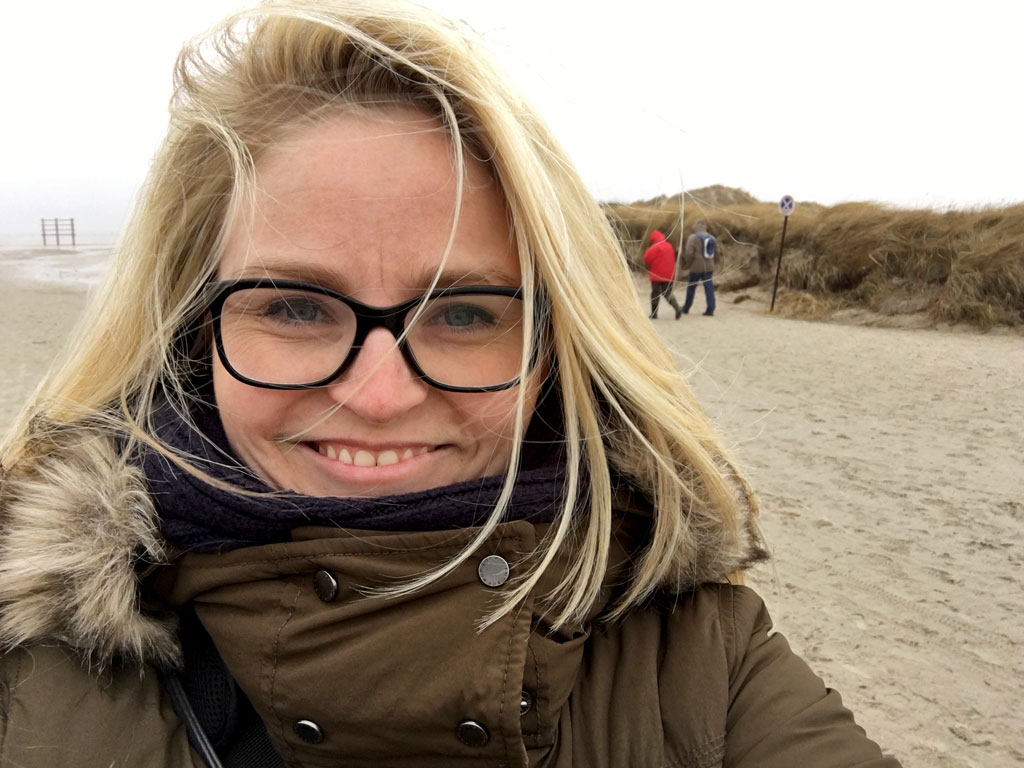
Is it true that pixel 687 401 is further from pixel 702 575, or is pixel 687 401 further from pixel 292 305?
pixel 292 305

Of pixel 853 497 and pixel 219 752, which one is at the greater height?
pixel 219 752

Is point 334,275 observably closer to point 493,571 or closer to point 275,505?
point 275,505

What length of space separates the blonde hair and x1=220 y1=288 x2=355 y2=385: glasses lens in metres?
0.19

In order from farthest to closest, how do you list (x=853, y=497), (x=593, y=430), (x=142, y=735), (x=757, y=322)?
(x=757, y=322), (x=853, y=497), (x=593, y=430), (x=142, y=735)

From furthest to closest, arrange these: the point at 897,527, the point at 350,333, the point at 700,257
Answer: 1. the point at 700,257
2. the point at 897,527
3. the point at 350,333

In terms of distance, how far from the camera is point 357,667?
107 cm

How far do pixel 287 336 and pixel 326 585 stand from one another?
0.39 meters

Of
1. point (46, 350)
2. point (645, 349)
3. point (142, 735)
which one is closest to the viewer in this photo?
point (142, 735)

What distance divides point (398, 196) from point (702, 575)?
828mm

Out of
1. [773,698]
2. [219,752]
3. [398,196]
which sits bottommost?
[219,752]

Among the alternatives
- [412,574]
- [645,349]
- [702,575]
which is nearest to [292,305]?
[412,574]

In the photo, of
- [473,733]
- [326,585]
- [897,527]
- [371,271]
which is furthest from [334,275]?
[897,527]

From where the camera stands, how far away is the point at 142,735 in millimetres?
1090

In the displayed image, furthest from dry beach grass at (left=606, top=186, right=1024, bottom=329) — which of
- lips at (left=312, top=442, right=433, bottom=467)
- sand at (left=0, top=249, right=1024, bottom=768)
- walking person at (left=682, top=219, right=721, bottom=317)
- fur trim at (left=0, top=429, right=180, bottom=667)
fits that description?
fur trim at (left=0, top=429, right=180, bottom=667)
